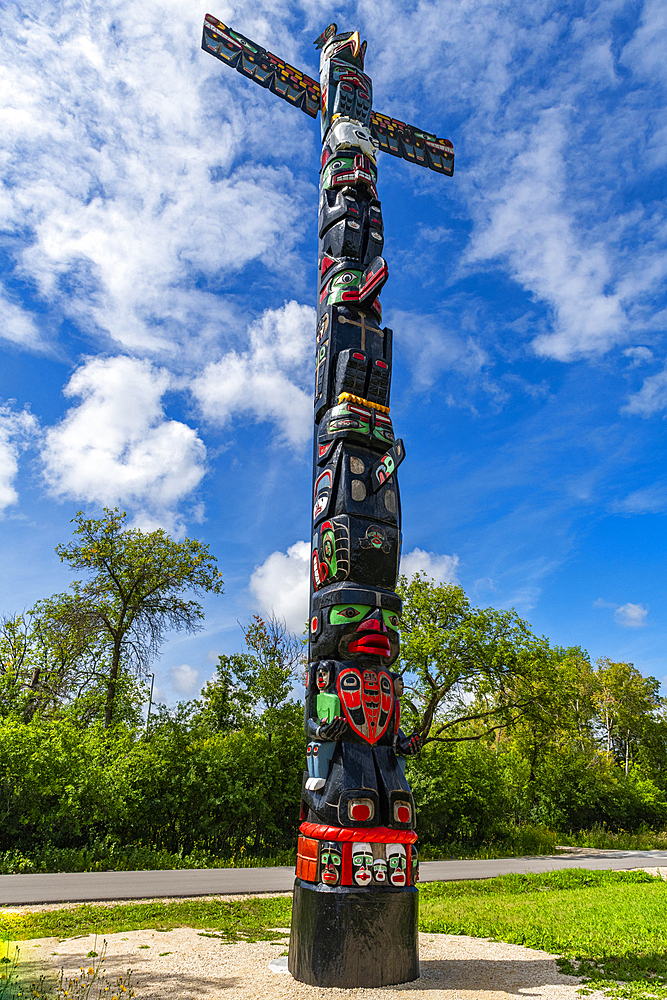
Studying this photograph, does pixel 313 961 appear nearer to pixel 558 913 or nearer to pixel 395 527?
pixel 395 527

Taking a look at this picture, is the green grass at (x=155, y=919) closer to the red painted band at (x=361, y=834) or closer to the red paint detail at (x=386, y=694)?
the red painted band at (x=361, y=834)

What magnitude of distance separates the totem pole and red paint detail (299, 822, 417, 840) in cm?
1

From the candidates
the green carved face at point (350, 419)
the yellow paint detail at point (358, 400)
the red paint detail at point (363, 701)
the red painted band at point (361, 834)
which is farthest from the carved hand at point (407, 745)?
the yellow paint detail at point (358, 400)

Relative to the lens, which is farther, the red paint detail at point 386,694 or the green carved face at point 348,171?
the green carved face at point 348,171

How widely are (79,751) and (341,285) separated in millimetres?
11708

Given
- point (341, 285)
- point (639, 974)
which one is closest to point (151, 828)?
point (639, 974)

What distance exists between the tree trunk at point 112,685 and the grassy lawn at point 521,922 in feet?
30.3

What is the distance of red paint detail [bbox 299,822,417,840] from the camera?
6.19m

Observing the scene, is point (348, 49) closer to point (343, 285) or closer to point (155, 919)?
point (343, 285)

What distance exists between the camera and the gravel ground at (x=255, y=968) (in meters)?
5.53

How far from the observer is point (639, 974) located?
6375 millimetres

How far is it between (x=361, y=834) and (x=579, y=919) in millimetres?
5145

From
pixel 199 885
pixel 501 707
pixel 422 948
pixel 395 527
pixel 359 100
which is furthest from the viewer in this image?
pixel 501 707

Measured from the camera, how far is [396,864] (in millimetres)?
6199
